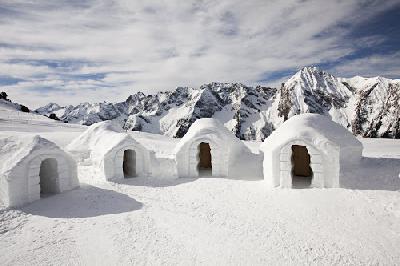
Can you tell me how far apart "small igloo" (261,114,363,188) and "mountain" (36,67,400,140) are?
37.6 metres

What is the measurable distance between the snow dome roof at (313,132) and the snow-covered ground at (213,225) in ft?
4.76

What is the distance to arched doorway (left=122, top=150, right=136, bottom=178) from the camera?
14477mm

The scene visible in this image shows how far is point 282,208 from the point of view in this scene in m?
9.60

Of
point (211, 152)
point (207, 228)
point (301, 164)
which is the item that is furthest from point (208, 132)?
point (207, 228)

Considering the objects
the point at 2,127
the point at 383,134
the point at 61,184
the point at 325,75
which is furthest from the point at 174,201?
the point at 325,75

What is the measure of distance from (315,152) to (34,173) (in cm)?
1108

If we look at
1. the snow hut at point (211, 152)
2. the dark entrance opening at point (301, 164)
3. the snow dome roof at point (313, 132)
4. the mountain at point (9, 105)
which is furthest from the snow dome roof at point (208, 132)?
the mountain at point (9, 105)

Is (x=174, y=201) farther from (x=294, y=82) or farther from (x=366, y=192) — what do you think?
(x=294, y=82)

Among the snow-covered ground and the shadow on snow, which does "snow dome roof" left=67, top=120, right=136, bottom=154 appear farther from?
the snow-covered ground

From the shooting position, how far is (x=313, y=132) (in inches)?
450

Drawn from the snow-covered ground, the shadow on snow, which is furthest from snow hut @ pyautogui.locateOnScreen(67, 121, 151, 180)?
the shadow on snow

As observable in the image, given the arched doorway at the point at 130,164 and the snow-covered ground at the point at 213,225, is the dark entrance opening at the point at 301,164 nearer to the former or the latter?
the snow-covered ground at the point at 213,225

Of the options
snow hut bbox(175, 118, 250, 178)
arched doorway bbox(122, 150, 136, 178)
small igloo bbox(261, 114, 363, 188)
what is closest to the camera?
small igloo bbox(261, 114, 363, 188)

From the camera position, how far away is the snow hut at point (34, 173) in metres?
9.81
